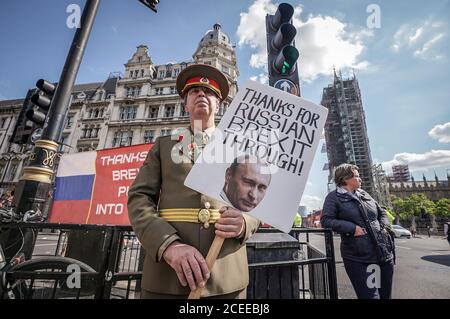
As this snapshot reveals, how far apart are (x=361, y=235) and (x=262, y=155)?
2.02m

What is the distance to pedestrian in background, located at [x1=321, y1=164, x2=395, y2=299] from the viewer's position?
2439mm

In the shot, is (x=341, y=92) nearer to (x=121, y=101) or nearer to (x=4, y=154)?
(x=121, y=101)

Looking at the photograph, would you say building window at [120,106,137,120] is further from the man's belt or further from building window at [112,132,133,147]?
the man's belt

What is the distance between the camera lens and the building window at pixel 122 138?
26183 millimetres

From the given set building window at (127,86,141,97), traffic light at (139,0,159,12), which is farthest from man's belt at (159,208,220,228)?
building window at (127,86,141,97)

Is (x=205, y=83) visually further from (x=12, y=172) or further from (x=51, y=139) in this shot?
(x=12, y=172)

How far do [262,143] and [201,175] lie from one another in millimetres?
404

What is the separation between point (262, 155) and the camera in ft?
4.13

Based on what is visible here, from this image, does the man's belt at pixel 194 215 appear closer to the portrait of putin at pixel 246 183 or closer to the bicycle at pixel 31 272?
the portrait of putin at pixel 246 183

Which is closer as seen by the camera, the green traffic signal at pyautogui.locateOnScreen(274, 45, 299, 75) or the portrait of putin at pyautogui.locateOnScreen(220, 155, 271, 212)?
the portrait of putin at pyautogui.locateOnScreen(220, 155, 271, 212)

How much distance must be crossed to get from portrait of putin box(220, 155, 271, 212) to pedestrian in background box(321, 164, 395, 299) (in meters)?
1.90

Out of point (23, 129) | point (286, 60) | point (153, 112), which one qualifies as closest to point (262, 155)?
point (286, 60)

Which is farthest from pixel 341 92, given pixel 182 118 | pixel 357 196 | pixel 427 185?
pixel 357 196

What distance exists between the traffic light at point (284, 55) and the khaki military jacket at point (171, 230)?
73.7 inches
